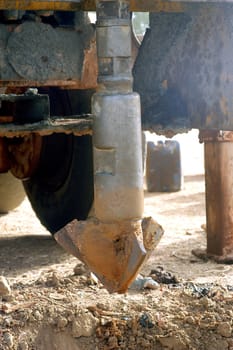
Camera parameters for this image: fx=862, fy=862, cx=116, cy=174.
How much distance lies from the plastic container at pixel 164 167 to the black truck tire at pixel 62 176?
10.2ft

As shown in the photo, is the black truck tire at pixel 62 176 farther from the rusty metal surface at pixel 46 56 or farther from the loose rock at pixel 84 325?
the loose rock at pixel 84 325

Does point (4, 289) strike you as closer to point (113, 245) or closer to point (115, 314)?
point (115, 314)

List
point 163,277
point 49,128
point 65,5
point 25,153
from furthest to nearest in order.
Result: point 25,153, point 163,277, point 49,128, point 65,5

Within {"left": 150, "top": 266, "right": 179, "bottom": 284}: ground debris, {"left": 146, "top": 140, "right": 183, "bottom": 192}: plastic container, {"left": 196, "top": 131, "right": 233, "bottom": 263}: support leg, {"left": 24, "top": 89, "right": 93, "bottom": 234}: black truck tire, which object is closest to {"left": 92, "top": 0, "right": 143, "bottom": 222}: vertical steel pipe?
{"left": 150, "top": 266, "right": 179, "bottom": 284}: ground debris

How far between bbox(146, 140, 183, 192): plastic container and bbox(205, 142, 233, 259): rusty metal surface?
370 centimetres

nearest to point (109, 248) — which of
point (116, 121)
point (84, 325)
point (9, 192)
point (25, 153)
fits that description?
point (116, 121)

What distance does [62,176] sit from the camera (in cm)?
563

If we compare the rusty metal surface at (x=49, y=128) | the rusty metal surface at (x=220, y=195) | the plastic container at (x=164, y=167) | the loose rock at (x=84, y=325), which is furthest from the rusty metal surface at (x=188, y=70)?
the plastic container at (x=164, y=167)

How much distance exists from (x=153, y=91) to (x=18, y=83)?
64cm

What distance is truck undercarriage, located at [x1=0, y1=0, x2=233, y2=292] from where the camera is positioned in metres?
3.05

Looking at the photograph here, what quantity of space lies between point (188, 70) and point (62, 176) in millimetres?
1873

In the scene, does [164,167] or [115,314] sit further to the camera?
[164,167]

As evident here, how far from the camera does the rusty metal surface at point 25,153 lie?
5512 millimetres

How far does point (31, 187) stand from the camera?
606cm
